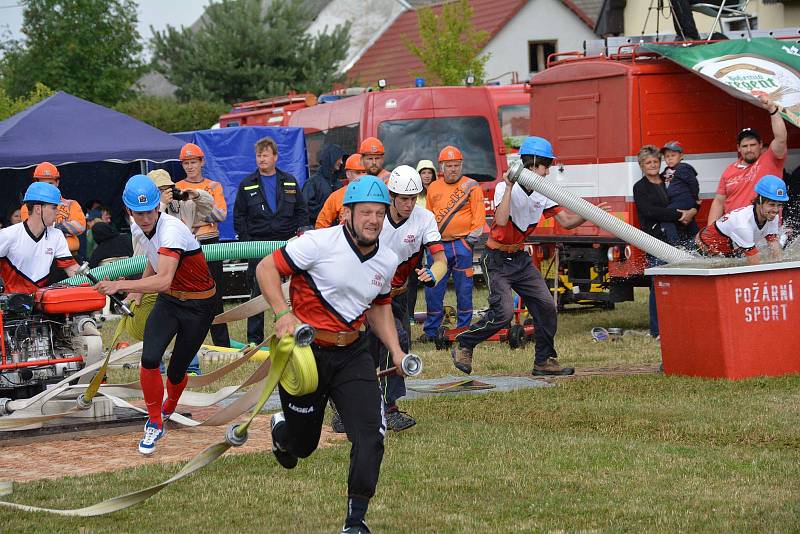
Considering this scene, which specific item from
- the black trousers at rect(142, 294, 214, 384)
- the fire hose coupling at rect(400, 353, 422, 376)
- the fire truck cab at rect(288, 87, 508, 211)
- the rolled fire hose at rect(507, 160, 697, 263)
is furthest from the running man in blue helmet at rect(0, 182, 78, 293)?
the fire truck cab at rect(288, 87, 508, 211)

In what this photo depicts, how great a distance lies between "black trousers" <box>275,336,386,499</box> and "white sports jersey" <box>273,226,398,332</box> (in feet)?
0.54

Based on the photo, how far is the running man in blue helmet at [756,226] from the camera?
447 inches

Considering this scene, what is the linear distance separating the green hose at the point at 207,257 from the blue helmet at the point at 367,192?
4.68 metres

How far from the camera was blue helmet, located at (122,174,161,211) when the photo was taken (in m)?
8.93

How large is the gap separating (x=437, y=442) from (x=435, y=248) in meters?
1.36

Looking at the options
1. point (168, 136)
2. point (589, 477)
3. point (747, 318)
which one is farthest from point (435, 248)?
point (168, 136)

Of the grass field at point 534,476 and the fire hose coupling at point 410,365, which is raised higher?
the fire hose coupling at point 410,365

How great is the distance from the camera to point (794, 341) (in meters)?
11.3

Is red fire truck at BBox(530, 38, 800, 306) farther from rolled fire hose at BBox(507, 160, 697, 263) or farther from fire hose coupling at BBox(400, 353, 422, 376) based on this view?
fire hose coupling at BBox(400, 353, 422, 376)

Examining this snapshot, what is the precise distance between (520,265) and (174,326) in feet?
12.3

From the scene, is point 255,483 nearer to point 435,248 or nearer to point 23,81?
point 435,248

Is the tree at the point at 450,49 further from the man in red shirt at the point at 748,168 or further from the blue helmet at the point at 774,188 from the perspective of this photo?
the blue helmet at the point at 774,188

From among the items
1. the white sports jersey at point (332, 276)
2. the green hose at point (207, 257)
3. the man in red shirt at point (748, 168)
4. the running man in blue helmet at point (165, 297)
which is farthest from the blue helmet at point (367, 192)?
the man in red shirt at point (748, 168)

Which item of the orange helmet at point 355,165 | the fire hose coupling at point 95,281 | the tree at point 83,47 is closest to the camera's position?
the fire hose coupling at point 95,281
